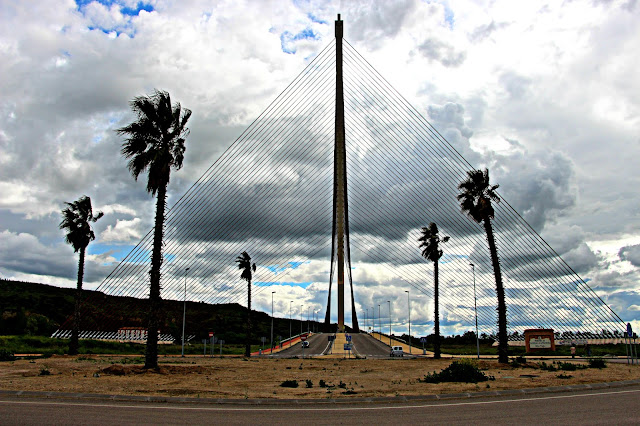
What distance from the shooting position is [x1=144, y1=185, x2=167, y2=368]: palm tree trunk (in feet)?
82.7

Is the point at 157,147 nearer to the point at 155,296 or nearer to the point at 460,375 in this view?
the point at 155,296

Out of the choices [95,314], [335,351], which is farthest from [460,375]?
[95,314]

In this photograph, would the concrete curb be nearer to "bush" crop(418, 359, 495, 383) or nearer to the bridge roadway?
"bush" crop(418, 359, 495, 383)

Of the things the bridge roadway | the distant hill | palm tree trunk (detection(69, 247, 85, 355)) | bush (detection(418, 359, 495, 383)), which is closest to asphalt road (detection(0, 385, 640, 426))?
bush (detection(418, 359, 495, 383))

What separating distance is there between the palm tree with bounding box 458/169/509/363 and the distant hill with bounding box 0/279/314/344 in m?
32.5

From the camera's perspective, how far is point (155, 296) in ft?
85.3

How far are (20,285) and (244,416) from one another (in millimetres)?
166878

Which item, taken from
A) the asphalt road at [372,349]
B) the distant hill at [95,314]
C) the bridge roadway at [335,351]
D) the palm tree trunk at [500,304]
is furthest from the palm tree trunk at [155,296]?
the asphalt road at [372,349]

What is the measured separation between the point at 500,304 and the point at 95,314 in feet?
236

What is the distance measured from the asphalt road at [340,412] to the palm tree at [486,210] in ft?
63.9

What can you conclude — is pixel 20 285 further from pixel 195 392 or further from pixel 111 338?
pixel 195 392

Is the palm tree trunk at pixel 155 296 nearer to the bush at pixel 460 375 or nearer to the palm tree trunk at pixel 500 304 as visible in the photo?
the bush at pixel 460 375

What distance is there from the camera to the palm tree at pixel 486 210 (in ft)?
114

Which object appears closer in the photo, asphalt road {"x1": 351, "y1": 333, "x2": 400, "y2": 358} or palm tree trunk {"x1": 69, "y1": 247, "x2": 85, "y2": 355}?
palm tree trunk {"x1": 69, "y1": 247, "x2": 85, "y2": 355}
